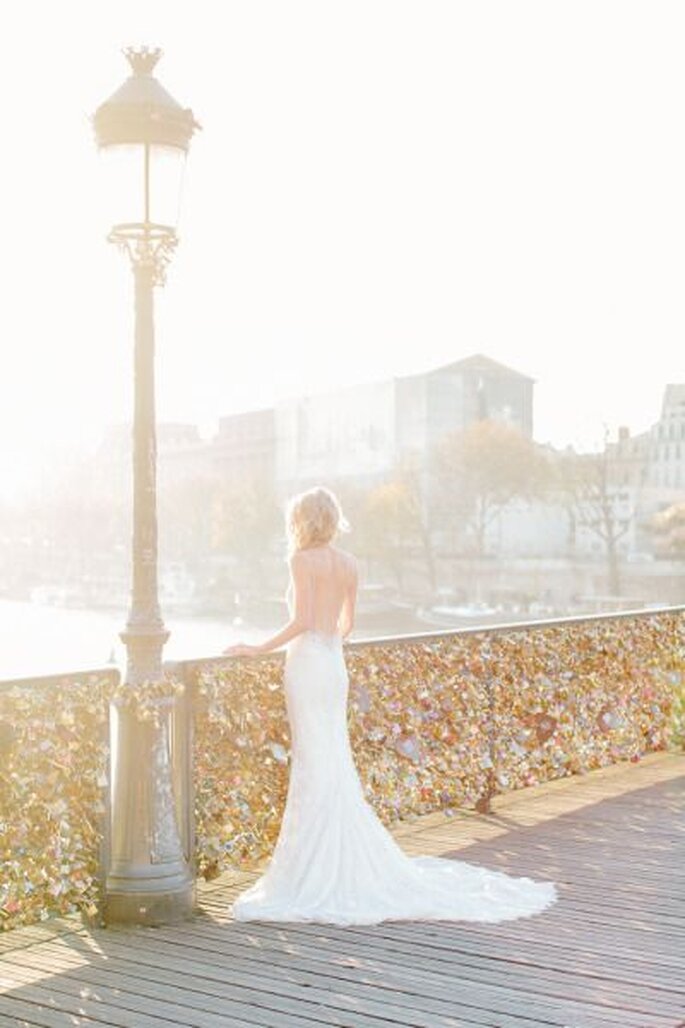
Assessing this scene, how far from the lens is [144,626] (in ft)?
24.3

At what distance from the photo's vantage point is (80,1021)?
230 inches

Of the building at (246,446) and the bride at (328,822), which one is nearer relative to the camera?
the bride at (328,822)

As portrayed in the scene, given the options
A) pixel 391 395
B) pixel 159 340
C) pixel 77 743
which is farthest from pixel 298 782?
pixel 391 395

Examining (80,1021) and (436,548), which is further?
(436,548)

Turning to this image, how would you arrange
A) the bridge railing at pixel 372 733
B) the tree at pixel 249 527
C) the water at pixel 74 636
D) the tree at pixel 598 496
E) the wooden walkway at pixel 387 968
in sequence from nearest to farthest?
the wooden walkway at pixel 387 968 < the bridge railing at pixel 372 733 < the water at pixel 74 636 < the tree at pixel 598 496 < the tree at pixel 249 527

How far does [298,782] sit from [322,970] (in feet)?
4.66

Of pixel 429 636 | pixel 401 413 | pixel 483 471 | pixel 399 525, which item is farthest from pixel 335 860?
pixel 401 413

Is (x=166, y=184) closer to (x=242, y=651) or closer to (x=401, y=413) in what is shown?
(x=242, y=651)

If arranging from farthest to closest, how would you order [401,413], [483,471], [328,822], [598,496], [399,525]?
[401,413]
[399,525]
[483,471]
[598,496]
[328,822]

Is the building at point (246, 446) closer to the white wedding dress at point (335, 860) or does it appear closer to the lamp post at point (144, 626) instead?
the white wedding dress at point (335, 860)

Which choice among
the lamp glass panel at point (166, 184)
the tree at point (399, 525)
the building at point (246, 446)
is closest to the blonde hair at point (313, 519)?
the lamp glass panel at point (166, 184)

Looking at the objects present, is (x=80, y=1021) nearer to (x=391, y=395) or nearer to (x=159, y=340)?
(x=159, y=340)

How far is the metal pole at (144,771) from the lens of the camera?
730 centimetres

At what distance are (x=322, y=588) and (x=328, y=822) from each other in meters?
1.10
